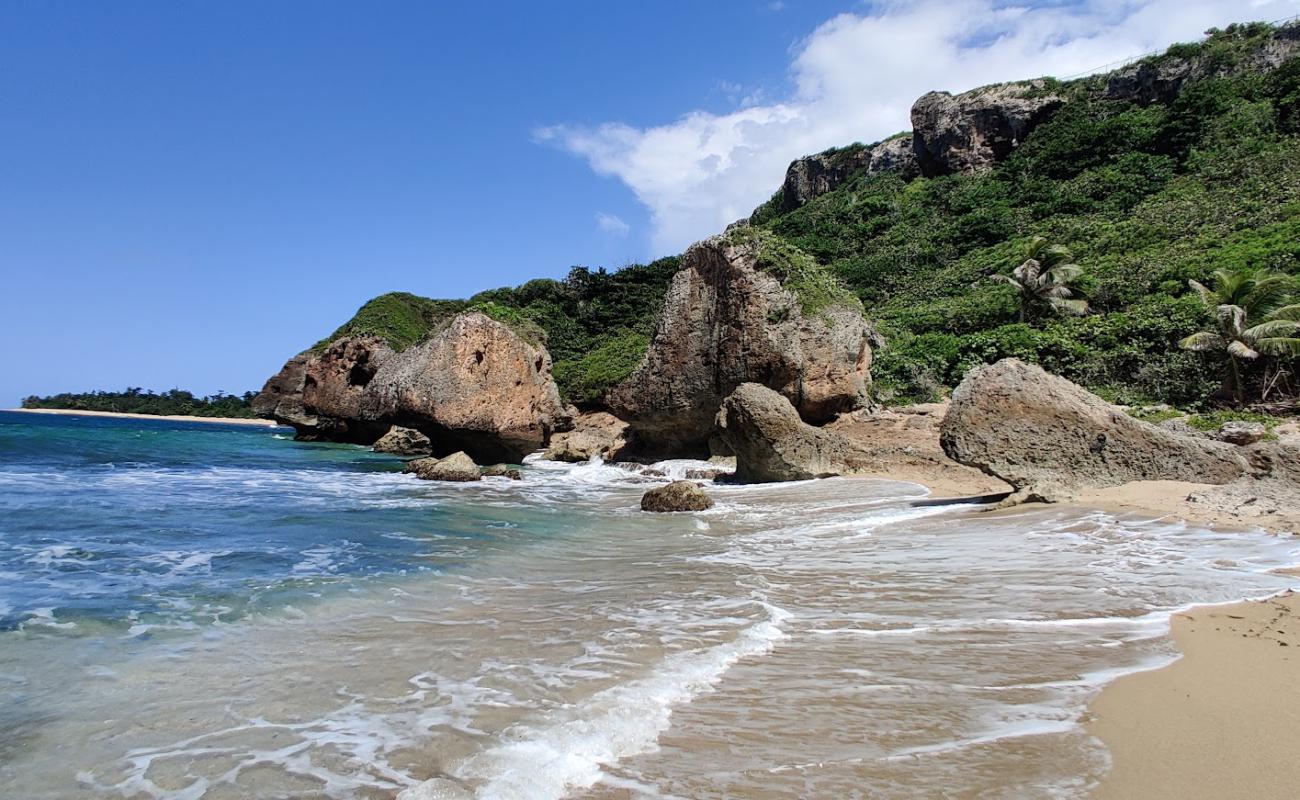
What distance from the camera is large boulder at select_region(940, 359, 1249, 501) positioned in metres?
9.12

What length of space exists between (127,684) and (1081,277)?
103 feet

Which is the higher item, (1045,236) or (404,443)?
(1045,236)

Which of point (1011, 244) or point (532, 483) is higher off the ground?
point (1011, 244)

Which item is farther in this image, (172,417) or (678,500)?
(172,417)

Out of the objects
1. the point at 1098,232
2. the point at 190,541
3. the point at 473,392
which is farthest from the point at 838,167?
the point at 190,541

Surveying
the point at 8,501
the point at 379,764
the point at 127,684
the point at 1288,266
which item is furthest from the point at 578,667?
the point at 1288,266

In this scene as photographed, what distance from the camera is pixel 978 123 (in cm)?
5562

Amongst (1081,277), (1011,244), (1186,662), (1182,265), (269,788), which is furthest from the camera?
(1011,244)

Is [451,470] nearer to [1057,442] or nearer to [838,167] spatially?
[1057,442]

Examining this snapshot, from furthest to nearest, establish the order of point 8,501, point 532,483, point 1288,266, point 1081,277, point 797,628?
point 1081,277 → point 1288,266 → point 532,483 → point 8,501 → point 797,628

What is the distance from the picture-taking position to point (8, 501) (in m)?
10.9

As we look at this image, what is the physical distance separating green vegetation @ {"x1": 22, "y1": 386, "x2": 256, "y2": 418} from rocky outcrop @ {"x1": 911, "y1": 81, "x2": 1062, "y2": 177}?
7311 centimetres

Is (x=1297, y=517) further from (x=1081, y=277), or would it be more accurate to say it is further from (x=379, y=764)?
(x=1081, y=277)

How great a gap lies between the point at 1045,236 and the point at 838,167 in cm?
3644
